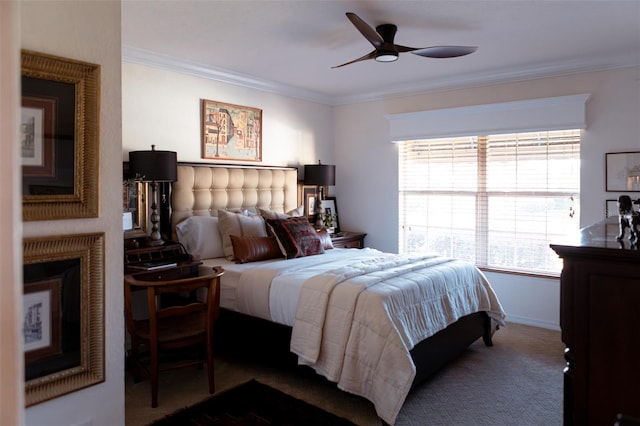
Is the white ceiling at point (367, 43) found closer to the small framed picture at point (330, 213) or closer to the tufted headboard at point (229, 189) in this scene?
the tufted headboard at point (229, 189)

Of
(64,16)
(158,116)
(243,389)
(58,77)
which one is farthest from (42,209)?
(158,116)

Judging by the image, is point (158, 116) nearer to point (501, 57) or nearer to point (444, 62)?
point (444, 62)

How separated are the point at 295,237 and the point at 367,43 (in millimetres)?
1794

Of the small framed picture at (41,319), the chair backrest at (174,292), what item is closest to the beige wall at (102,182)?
the small framed picture at (41,319)

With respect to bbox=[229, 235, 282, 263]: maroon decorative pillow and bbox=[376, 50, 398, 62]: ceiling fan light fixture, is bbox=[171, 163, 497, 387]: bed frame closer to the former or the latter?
bbox=[229, 235, 282, 263]: maroon decorative pillow

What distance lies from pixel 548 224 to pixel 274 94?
329 cm

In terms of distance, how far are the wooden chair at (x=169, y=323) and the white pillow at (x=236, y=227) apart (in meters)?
0.95

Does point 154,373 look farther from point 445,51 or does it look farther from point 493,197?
point 493,197

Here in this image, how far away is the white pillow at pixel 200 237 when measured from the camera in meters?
4.11

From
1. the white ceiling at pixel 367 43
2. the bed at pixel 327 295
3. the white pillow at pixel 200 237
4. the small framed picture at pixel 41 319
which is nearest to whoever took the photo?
the small framed picture at pixel 41 319

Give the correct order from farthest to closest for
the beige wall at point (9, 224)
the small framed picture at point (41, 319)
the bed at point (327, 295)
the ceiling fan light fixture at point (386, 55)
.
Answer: the ceiling fan light fixture at point (386, 55) < the bed at point (327, 295) < the small framed picture at point (41, 319) < the beige wall at point (9, 224)

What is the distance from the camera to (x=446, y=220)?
5320 mm

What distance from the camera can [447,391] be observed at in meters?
3.16

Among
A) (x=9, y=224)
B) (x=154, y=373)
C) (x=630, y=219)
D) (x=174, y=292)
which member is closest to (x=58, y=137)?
(x=9, y=224)
